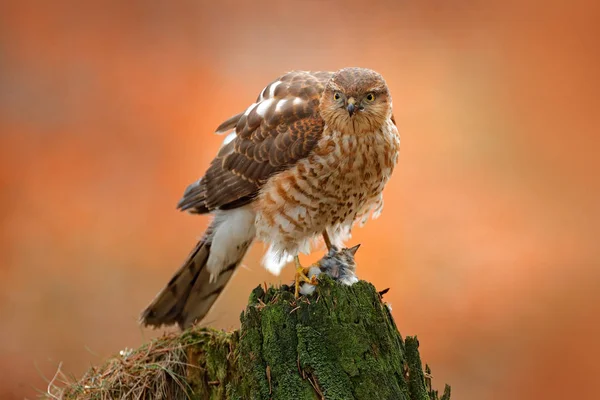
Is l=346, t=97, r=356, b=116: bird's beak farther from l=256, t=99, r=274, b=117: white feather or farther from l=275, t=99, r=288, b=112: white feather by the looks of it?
l=256, t=99, r=274, b=117: white feather

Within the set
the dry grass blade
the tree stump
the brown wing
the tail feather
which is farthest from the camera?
the tail feather

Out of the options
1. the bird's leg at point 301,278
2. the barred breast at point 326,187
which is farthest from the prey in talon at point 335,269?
the barred breast at point 326,187

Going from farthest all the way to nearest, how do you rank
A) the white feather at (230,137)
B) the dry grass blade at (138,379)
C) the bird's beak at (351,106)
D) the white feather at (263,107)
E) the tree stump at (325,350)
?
the white feather at (230,137) → the white feather at (263,107) → the bird's beak at (351,106) → the dry grass blade at (138,379) → the tree stump at (325,350)

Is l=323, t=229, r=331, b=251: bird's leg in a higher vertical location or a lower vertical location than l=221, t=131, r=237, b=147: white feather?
lower

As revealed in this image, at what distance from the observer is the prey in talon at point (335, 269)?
3156 millimetres

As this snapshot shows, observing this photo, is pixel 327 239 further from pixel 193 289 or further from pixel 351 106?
pixel 351 106

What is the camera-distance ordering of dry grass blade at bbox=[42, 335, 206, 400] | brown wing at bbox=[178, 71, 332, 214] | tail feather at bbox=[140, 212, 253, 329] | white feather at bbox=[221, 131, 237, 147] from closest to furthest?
dry grass blade at bbox=[42, 335, 206, 400], brown wing at bbox=[178, 71, 332, 214], tail feather at bbox=[140, 212, 253, 329], white feather at bbox=[221, 131, 237, 147]

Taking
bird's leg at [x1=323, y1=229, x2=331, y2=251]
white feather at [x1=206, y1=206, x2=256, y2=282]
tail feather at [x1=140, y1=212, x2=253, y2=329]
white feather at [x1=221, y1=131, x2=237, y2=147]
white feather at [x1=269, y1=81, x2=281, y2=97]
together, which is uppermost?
white feather at [x1=269, y1=81, x2=281, y2=97]

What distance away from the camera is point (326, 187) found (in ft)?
13.1

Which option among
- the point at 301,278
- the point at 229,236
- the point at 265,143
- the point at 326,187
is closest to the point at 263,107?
→ the point at 265,143

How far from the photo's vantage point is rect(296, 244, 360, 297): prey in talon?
316cm

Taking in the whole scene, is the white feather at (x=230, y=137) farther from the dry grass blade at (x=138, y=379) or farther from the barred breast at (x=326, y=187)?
the dry grass blade at (x=138, y=379)

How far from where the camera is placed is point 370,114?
3.92m

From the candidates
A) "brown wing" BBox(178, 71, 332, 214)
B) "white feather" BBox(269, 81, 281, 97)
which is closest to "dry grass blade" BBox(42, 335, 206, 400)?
"brown wing" BBox(178, 71, 332, 214)
